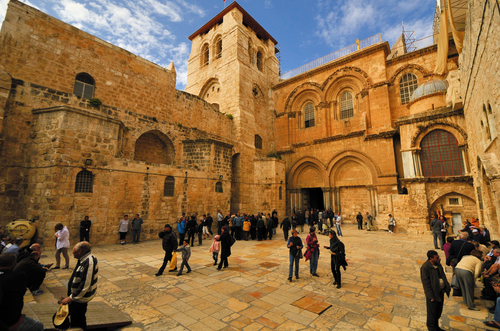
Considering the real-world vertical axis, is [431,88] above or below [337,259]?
above

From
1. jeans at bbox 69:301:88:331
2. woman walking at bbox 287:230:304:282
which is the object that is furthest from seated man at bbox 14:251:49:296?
woman walking at bbox 287:230:304:282

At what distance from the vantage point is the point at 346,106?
19141mm

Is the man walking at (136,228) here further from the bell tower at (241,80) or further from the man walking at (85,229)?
the bell tower at (241,80)

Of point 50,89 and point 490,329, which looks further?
point 50,89

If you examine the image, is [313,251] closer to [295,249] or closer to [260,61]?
[295,249]

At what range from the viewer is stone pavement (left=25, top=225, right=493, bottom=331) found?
12.4 feet

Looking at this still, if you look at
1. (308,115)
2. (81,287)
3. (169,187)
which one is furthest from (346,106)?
(81,287)

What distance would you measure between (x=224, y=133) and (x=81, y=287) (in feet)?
52.8

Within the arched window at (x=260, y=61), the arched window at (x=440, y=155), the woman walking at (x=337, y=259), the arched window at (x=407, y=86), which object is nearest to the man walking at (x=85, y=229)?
the woman walking at (x=337, y=259)

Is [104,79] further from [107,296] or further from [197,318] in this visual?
[197,318]

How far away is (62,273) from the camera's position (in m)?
5.90

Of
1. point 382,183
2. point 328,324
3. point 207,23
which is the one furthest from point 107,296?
point 207,23

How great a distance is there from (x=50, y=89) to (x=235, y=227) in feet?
34.7

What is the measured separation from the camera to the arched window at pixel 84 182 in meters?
9.03
